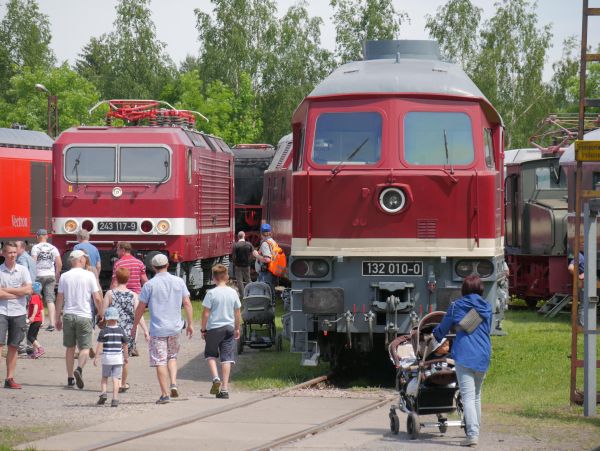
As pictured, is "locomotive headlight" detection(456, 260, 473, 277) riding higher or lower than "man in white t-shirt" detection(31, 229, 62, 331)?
higher

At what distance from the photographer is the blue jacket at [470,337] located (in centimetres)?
1162

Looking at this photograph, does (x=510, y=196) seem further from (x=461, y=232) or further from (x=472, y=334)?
(x=472, y=334)

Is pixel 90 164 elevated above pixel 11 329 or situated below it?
above

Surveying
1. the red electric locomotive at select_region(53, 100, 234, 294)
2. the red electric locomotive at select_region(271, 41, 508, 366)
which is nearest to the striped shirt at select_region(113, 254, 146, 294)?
the red electric locomotive at select_region(271, 41, 508, 366)

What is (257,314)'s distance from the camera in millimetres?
19000

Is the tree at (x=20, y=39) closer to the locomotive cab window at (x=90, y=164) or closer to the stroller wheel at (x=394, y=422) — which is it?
the locomotive cab window at (x=90, y=164)

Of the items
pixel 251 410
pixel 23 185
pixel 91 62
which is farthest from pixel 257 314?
pixel 91 62

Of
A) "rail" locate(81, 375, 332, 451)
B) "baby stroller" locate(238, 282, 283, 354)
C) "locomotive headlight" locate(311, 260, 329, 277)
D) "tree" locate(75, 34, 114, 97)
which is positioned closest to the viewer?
"rail" locate(81, 375, 332, 451)

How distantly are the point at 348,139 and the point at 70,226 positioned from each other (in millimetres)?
11214

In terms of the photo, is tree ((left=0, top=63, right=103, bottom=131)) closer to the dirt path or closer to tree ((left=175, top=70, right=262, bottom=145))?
tree ((left=175, top=70, right=262, bottom=145))

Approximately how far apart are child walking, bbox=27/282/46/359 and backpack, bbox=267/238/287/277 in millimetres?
4631

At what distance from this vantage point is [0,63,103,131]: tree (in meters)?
66.5

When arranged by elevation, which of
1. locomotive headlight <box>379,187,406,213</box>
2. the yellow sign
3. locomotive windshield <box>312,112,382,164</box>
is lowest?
locomotive headlight <box>379,187,406,213</box>

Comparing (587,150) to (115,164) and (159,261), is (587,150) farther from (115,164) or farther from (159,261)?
(115,164)
